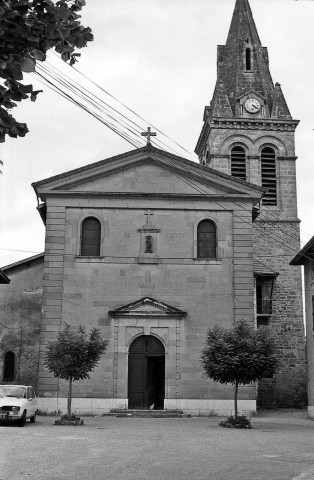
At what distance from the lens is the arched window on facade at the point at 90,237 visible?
29984mm

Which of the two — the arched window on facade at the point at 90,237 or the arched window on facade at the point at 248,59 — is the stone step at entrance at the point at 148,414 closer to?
the arched window on facade at the point at 90,237

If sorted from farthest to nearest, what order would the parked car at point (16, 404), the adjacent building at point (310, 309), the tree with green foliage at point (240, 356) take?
the adjacent building at point (310, 309) < the tree with green foliage at point (240, 356) < the parked car at point (16, 404)

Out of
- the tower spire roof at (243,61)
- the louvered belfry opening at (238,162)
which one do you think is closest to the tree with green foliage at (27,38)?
the louvered belfry opening at (238,162)

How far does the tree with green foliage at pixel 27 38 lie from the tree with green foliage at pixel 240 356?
58.4 feet

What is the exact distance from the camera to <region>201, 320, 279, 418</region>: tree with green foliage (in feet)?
77.3

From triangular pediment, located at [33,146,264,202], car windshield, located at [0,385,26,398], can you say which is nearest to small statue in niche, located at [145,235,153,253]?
triangular pediment, located at [33,146,264,202]

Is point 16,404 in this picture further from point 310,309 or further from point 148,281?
point 310,309

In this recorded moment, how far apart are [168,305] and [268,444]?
1231 cm

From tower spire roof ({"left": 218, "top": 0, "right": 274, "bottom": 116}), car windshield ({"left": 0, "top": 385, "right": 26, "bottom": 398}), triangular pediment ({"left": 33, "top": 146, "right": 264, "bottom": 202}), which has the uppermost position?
tower spire roof ({"left": 218, "top": 0, "right": 274, "bottom": 116})

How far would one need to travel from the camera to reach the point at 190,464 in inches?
522

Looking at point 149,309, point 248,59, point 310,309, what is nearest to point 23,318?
point 149,309

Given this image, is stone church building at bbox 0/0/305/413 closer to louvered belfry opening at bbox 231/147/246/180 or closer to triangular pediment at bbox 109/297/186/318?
triangular pediment at bbox 109/297/186/318

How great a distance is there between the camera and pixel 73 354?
2338cm

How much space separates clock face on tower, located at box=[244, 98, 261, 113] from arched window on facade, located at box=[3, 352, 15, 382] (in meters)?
23.7
